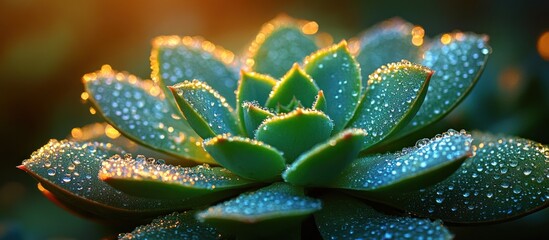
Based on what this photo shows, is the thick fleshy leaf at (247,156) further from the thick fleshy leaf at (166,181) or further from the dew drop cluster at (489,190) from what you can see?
the dew drop cluster at (489,190)

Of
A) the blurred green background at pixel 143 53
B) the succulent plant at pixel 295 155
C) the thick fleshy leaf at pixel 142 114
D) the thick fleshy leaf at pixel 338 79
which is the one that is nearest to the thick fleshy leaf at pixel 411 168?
the succulent plant at pixel 295 155

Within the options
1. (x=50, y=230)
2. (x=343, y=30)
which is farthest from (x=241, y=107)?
(x=343, y=30)

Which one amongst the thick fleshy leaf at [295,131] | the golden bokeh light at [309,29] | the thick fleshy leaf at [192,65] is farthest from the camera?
the golden bokeh light at [309,29]

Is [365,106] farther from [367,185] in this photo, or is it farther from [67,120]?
[67,120]

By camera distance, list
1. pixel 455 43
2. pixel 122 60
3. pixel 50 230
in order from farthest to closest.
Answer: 1. pixel 122 60
2. pixel 50 230
3. pixel 455 43

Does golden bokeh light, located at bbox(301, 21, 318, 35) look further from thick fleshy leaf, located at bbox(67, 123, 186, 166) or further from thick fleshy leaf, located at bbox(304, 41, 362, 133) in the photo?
thick fleshy leaf, located at bbox(67, 123, 186, 166)

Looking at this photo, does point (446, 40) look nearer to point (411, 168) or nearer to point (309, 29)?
point (309, 29)

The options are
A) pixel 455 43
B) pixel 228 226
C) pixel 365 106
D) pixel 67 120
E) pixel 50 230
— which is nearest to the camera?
pixel 228 226

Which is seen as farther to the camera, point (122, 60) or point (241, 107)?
point (122, 60)
